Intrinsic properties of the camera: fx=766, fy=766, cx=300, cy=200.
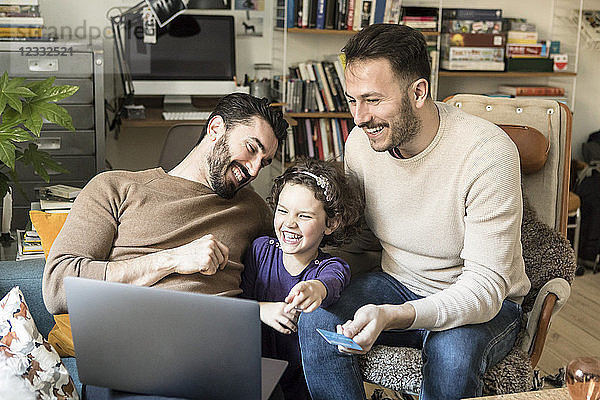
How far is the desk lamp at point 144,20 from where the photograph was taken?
3.56 meters

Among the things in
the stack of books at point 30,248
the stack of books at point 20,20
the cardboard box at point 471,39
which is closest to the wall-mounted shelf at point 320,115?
the cardboard box at point 471,39

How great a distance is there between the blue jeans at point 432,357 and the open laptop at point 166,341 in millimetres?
219

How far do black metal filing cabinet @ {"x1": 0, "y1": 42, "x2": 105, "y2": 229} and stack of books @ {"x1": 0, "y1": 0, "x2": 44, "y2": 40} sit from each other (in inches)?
1.5

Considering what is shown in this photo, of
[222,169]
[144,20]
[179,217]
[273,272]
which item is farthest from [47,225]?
[144,20]

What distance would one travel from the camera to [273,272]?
6.13 ft

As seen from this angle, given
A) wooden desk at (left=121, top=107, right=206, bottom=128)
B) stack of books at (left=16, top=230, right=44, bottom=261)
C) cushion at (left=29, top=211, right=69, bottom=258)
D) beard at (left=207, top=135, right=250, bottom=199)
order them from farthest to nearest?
wooden desk at (left=121, top=107, right=206, bottom=128) → stack of books at (left=16, top=230, right=44, bottom=261) → cushion at (left=29, top=211, right=69, bottom=258) → beard at (left=207, top=135, right=250, bottom=199)

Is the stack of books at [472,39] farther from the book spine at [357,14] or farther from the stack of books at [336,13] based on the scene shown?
the book spine at [357,14]

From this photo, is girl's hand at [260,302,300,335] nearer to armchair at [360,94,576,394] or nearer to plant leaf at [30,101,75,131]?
armchair at [360,94,576,394]

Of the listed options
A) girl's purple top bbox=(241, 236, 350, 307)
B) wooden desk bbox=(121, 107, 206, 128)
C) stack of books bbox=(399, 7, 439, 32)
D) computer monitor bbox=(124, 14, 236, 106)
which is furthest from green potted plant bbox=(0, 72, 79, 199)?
stack of books bbox=(399, 7, 439, 32)

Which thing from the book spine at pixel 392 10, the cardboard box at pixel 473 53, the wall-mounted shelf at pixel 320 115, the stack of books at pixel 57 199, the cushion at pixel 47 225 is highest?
the book spine at pixel 392 10

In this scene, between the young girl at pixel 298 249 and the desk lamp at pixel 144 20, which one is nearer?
the young girl at pixel 298 249

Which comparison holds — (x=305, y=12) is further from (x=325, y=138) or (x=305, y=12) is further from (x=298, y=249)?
(x=298, y=249)

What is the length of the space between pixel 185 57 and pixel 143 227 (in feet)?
6.58

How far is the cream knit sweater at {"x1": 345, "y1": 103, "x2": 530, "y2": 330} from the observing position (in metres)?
1.70
